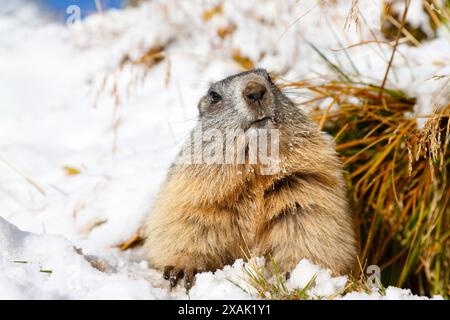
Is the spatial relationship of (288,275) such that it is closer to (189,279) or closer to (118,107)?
(189,279)

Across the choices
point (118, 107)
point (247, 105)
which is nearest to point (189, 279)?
point (247, 105)

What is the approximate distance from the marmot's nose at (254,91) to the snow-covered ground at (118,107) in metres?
0.75

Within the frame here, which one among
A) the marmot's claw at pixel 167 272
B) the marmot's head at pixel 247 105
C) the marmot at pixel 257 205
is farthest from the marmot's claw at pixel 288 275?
the marmot's head at pixel 247 105

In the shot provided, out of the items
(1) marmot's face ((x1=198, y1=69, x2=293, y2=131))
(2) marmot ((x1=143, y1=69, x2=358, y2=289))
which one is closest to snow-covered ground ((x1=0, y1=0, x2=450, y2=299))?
(2) marmot ((x1=143, y1=69, x2=358, y2=289))

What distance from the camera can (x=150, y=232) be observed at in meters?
4.31

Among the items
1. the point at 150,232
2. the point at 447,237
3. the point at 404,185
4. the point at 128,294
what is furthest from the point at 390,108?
the point at 128,294

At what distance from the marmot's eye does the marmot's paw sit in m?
1.34

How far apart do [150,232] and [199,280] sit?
1.09m

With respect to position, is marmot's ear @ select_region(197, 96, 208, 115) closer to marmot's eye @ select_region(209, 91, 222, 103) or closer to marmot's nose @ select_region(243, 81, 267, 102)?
marmot's eye @ select_region(209, 91, 222, 103)

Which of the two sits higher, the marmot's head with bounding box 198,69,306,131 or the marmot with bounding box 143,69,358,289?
the marmot's head with bounding box 198,69,306,131

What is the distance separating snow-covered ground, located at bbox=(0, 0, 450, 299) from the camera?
3258 mm

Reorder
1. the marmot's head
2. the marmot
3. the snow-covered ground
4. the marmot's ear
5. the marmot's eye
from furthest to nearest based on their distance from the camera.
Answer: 1. the marmot's ear
2. the marmot's eye
3. the marmot
4. the marmot's head
5. the snow-covered ground

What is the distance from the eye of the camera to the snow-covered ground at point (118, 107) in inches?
128

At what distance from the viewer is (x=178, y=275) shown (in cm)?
371
